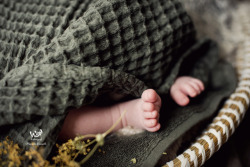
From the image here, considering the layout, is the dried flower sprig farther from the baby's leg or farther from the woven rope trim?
the woven rope trim

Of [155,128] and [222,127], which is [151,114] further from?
[222,127]

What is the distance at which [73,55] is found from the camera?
650 millimetres

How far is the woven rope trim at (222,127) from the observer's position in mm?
645

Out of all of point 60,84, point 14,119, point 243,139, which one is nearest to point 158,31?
point 60,84

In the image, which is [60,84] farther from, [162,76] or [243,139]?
[243,139]

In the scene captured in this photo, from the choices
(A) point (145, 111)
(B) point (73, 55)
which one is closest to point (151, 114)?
(A) point (145, 111)

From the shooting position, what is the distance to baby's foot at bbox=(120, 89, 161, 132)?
0.68 m

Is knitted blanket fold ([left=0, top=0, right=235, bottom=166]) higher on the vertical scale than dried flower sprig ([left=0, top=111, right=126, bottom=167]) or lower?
higher

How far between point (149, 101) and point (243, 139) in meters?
0.68

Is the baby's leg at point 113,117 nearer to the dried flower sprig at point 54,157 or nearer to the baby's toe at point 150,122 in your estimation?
the baby's toe at point 150,122

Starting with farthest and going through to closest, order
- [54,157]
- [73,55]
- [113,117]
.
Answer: [113,117]
[73,55]
[54,157]

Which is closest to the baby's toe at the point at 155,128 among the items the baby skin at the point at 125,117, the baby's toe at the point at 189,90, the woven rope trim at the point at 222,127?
the baby skin at the point at 125,117

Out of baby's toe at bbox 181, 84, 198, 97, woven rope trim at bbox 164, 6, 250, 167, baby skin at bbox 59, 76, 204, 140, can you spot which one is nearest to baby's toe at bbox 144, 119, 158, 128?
baby skin at bbox 59, 76, 204, 140

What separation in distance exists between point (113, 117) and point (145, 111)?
140mm
